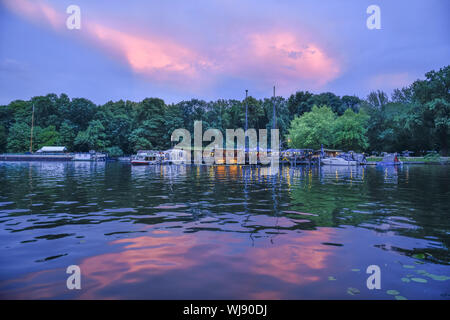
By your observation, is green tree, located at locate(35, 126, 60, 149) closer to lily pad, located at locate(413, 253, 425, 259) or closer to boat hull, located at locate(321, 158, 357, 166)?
boat hull, located at locate(321, 158, 357, 166)

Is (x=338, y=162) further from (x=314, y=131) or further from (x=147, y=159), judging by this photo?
(x=147, y=159)

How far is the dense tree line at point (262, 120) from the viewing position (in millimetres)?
67750

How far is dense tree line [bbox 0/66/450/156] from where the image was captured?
6775cm

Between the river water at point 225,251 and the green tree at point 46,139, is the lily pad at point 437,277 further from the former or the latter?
the green tree at point 46,139

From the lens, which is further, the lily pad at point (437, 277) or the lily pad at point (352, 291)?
the lily pad at point (437, 277)

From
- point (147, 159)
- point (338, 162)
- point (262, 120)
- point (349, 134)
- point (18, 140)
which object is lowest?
point (338, 162)

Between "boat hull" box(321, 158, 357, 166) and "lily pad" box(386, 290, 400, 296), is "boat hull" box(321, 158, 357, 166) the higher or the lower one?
the higher one

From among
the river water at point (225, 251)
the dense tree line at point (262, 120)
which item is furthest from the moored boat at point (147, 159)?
the river water at point (225, 251)

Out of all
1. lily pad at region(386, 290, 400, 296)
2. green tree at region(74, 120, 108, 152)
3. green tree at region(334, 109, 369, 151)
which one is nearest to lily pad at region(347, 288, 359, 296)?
lily pad at region(386, 290, 400, 296)

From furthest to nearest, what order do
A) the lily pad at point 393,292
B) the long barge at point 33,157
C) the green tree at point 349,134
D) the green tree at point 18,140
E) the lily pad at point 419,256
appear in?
the green tree at point 18,140
the long barge at point 33,157
the green tree at point 349,134
the lily pad at point 419,256
the lily pad at point 393,292

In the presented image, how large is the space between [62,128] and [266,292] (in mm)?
99758

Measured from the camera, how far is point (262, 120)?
94250mm

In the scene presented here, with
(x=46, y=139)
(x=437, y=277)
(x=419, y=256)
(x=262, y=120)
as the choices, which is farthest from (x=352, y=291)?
(x=46, y=139)
